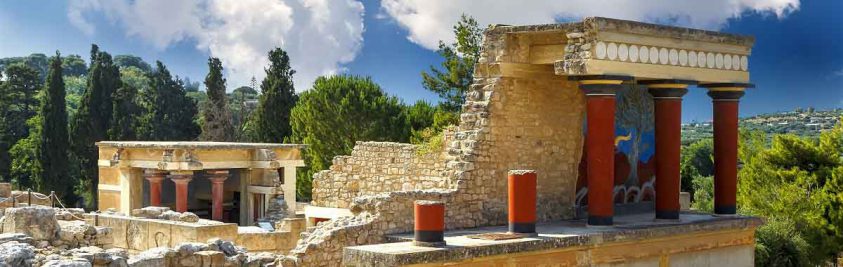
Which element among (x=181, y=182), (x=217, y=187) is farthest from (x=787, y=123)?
(x=181, y=182)

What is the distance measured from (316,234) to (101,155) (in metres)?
18.5

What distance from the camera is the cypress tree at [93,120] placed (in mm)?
48250

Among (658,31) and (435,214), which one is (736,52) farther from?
(435,214)

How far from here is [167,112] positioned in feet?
177

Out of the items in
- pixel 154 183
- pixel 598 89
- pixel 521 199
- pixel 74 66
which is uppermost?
pixel 74 66

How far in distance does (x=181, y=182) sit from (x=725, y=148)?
16.4 m

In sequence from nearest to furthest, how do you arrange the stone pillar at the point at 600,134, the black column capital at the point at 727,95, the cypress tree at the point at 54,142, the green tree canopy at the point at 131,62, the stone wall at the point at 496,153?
the stone wall at the point at 496,153, the stone pillar at the point at 600,134, the black column capital at the point at 727,95, the cypress tree at the point at 54,142, the green tree canopy at the point at 131,62

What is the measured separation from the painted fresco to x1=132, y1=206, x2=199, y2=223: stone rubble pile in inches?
318

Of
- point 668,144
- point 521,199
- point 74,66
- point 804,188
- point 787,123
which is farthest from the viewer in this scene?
point 74,66

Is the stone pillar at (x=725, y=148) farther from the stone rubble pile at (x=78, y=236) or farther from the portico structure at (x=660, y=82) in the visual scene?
the stone rubble pile at (x=78, y=236)

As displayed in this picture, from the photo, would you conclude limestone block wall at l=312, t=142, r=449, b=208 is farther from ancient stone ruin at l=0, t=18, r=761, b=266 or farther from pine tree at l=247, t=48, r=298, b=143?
pine tree at l=247, t=48, r=298, b=143

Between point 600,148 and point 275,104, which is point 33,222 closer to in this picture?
point 600,148

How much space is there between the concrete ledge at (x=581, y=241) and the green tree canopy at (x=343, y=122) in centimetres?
2342

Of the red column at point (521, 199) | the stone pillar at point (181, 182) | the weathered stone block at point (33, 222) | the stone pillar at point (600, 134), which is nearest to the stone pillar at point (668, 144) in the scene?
the stone pillar at point (600, 134)
